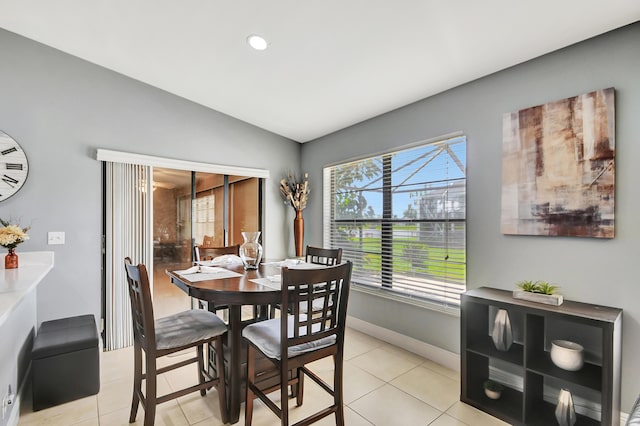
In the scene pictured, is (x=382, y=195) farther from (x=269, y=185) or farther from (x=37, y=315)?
(x=37, y=315)

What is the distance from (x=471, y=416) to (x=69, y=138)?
13.6ft

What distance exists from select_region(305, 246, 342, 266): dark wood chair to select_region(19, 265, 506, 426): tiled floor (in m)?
0.95

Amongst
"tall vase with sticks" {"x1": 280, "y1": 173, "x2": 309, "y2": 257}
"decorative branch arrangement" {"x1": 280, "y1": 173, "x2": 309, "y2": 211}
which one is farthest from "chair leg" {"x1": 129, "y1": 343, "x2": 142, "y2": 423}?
"decorative branch arrangement" {"x1": 280, "y1": 173, "x2": 309, "y2": 211}

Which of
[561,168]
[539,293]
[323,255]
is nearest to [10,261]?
[323,255]

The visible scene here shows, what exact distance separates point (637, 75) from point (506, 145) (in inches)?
30.8

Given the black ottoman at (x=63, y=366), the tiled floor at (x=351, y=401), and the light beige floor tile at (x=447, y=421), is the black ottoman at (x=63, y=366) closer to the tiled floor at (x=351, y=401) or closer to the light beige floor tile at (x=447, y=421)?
the tiled floor at (x=351, y=401)

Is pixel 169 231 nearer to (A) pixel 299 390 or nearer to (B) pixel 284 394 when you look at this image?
(A) pixel 299 390

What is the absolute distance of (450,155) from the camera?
9.32 ft

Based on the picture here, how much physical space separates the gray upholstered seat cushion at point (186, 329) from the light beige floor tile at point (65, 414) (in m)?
0.85

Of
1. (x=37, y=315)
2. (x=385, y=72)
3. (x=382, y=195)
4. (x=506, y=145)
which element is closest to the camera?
(x=506, y=145)

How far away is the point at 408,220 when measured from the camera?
10.5 ft

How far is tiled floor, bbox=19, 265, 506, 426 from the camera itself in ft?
6.80

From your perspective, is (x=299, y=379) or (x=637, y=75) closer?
(x=637, y=75)

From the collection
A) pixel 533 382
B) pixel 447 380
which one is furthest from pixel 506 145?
pixel 447 380
